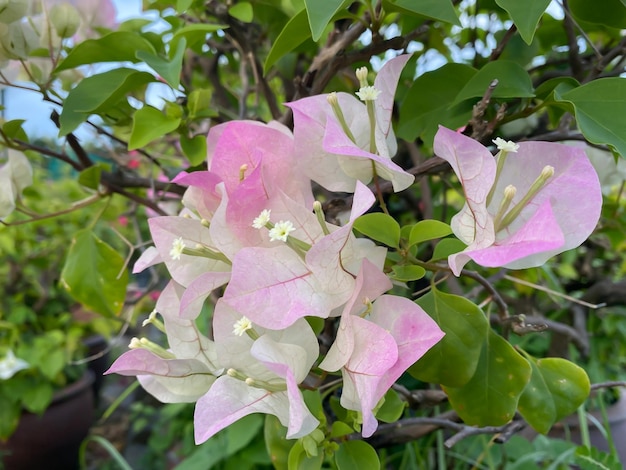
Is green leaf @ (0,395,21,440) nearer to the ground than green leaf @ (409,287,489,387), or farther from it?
nearer to the ground

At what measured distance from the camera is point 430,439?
58 cm

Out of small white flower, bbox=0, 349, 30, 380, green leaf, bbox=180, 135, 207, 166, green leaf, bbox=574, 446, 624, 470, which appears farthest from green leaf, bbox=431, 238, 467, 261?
small white flower, bbox=0, 349, 30, 380

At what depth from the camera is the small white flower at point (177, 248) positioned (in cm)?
29

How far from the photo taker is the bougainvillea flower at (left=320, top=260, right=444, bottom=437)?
9.4 inches

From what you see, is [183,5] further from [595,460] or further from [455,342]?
[595,460]

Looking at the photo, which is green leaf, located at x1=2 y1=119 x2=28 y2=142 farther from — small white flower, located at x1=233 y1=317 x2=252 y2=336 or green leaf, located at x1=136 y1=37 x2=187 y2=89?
small white flower, located at x1=233 y1=317 x2=252 y2=336

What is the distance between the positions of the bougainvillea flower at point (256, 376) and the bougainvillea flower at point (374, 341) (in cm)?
2

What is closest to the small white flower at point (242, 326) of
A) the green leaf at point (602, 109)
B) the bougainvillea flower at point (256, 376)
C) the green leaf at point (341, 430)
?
the bougainvillea flower at point (256, 376)

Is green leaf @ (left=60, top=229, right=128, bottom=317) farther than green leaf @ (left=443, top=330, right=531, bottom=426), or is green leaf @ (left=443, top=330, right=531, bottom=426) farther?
green leaf @ (left=60, top=229, right=128, bottom=317)

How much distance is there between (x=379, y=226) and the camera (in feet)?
0.89

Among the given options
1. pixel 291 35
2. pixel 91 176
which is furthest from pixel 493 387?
pixel 91 176

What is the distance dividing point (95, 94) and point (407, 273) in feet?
0.82

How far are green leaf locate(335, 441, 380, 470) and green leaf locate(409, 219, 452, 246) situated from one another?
0.45 feet

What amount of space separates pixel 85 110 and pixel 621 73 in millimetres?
433
